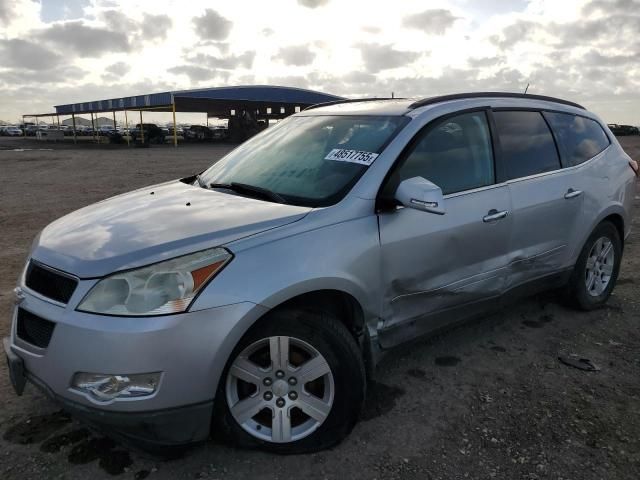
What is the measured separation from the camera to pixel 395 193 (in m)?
2.81

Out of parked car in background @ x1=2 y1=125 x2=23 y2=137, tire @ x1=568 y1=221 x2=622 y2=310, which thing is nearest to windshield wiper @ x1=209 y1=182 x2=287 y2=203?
tire @ x1=568 y1=221 x2=622 y2=310

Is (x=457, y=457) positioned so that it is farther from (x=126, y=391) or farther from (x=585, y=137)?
(x=585, y=137)

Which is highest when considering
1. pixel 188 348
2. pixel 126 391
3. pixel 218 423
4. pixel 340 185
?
pixel 340 185

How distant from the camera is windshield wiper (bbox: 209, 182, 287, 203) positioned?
2.95 metres

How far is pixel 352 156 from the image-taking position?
3041 mm

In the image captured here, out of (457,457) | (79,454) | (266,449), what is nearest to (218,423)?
(266,449)

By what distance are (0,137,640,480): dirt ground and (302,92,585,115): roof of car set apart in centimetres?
152

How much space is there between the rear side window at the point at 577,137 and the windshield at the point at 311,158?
1658 millimetres

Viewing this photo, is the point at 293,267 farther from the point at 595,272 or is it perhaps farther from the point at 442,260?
the point at 595,272

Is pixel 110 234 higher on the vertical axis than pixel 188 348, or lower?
higher

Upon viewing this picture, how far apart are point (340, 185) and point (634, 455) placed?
6.53ft

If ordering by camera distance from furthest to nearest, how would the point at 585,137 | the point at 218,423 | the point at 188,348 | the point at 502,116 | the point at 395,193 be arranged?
the point at 585,137 < the point at 502,116 < the point at 395,193 < the point at 218,423 < the point at 188,348

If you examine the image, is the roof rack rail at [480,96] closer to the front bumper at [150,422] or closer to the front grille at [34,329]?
the front bumper at [150,422]

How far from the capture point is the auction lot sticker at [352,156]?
9.71 ft
